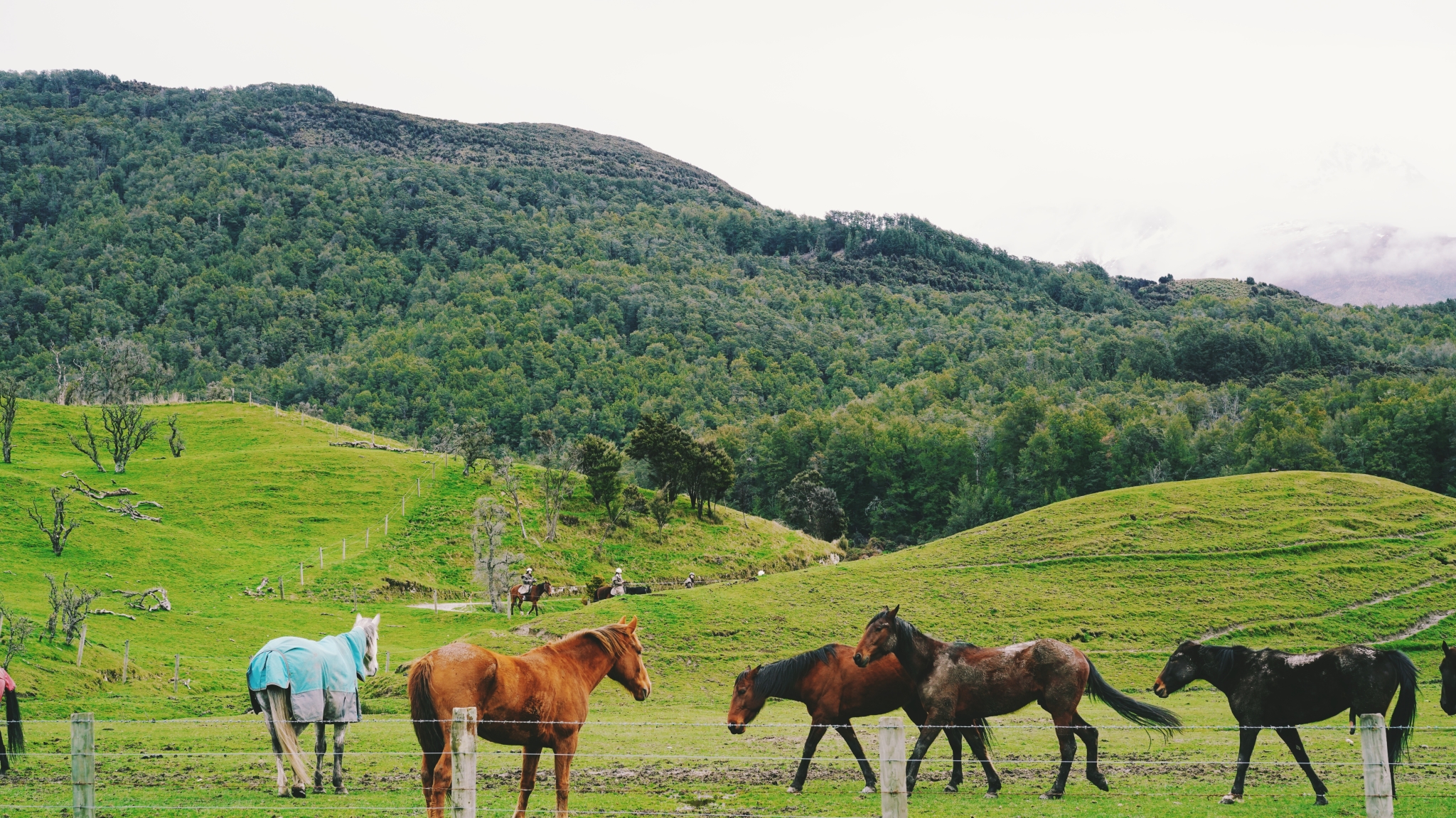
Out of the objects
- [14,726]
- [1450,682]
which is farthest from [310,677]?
[1450,682]

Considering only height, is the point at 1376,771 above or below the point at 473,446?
below

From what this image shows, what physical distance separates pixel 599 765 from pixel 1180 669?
30.5 ft

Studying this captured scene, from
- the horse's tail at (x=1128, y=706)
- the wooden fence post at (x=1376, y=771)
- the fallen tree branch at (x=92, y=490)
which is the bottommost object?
the horse's tail at (x=1128, y=706)

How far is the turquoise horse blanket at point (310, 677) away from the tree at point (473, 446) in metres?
54.6

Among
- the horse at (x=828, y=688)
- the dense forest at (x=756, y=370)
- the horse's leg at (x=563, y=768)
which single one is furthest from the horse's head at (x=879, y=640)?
the dense forest at (x=756, y=370)

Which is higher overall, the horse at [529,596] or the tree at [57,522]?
the tree at [57,522]

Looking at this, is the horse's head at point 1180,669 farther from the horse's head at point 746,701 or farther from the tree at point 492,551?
the tree at point 492,551

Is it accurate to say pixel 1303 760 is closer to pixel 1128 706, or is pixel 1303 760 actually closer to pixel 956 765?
pixel 1128 706

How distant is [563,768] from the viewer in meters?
11.6

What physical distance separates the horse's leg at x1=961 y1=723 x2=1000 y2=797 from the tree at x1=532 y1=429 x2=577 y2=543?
158 feet

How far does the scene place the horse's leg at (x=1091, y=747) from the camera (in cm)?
1410

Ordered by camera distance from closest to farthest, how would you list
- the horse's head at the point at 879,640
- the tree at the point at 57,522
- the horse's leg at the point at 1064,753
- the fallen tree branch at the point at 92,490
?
1. the horse's leg at the point at 1064,753
2. the horse's head at the point at 879,640
3. the tree at the point at 57,522
4. the fallen tree branch at the point at 92,490

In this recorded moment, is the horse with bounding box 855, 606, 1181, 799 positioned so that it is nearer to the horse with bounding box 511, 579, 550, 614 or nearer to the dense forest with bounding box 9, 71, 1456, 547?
the horse with bounding box 511, 579, 550, 614

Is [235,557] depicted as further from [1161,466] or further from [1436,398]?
[1436,398]
